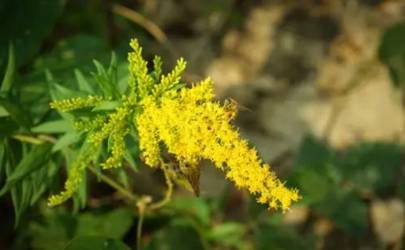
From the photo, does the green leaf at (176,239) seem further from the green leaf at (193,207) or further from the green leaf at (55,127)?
the green leaf at (55,127)

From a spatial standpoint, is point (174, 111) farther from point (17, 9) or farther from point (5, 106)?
point (17, 9)

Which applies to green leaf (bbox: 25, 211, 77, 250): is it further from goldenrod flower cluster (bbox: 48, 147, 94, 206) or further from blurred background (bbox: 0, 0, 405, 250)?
goldenrod flower cluster (bbox: 48, 147, 94, 206)

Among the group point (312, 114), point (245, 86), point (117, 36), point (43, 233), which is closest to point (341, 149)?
point (312, 114)

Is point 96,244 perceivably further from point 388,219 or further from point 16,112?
point 388,219

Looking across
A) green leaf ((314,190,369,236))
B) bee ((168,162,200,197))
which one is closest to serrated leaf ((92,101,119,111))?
bee ((168,162,200,197))

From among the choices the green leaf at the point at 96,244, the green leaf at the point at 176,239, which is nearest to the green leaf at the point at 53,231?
the green leaf at the point at 176,239

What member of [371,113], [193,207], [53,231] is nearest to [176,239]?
[193,207]
